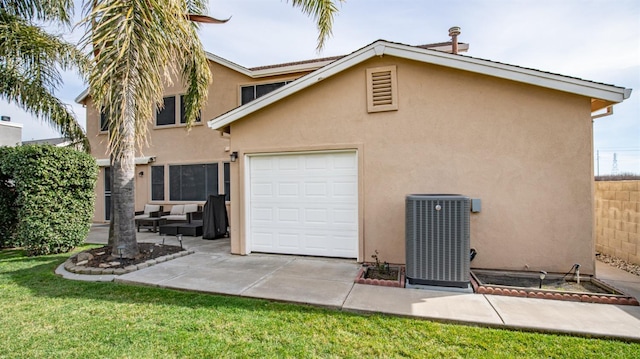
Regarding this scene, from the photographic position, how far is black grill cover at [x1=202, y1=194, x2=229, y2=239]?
30.9ft

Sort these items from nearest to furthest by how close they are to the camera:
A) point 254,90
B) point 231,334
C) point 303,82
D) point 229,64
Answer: point 231,334 → point 303,82 → point 229,64 → point 254,90

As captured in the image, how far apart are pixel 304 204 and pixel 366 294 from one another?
2.78 metres

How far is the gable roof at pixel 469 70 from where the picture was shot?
16.4 feet

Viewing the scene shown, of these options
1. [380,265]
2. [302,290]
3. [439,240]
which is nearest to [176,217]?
[302,290]

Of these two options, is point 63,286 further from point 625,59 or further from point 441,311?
point 625,59

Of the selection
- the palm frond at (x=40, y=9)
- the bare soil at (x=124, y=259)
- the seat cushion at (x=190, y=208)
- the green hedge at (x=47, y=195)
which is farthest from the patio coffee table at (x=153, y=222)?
the palm frond at (x=40, y=9)

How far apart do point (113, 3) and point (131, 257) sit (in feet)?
15.9

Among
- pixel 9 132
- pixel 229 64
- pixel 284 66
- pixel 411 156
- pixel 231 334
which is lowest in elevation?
pixel 231 334

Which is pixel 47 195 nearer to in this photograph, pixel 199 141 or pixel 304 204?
pixel 199 141

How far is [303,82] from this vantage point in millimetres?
6402

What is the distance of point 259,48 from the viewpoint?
34.8ft

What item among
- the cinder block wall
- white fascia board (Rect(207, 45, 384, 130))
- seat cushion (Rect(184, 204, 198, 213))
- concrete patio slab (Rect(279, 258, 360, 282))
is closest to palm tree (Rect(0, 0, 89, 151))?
white fascia board (Rect(207, 45, 384, 130))

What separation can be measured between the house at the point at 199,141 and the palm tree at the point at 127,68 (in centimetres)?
477

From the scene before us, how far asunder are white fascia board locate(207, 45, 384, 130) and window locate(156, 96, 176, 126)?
6.58 m
